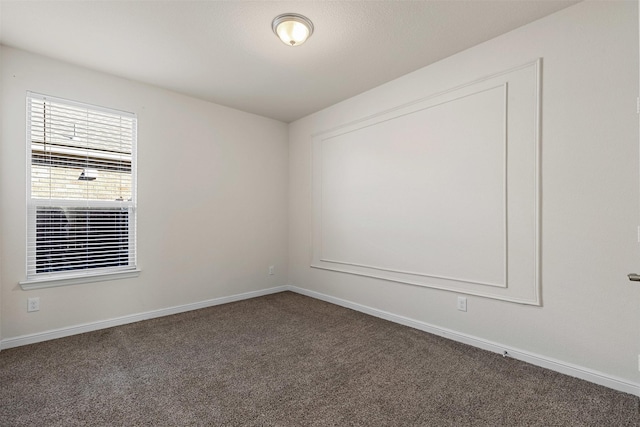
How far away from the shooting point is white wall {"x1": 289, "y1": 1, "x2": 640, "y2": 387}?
199cm

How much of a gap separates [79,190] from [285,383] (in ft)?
8.70

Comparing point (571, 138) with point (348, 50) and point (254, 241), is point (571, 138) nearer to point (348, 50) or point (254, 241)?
point (348, 50)

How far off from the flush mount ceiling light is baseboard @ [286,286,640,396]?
277 centimetres

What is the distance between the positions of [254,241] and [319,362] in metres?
2.32

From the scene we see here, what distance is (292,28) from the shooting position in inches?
92.3

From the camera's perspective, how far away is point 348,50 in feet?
9.05

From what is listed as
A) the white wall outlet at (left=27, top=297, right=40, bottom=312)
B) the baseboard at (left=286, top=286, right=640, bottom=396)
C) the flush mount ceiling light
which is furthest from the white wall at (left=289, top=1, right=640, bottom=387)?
the white wall outlet at (left=27, top=297, right=40, bottom=312)

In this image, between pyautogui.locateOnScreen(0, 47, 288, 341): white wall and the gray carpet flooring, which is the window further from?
the gray carpet flooring

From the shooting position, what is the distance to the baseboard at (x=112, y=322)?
273 cm

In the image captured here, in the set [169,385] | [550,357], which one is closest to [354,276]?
[550,357]

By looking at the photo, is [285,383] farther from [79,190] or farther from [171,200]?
[79,190]

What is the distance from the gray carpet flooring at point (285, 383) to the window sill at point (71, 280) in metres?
0.50

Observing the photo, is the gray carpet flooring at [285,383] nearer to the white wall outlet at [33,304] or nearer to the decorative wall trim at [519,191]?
the white wall outlet at [33,304]

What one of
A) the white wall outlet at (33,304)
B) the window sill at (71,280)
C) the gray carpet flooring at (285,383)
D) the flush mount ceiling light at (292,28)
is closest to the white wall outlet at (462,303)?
the gray carpet flooring at (285,383)
